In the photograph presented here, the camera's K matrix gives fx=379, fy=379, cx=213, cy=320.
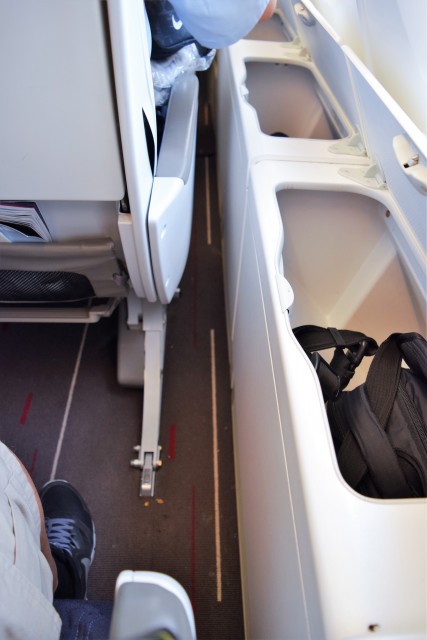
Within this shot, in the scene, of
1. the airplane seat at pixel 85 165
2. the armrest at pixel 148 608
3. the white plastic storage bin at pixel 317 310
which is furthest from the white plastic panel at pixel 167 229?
the armrest at pixel 148 608

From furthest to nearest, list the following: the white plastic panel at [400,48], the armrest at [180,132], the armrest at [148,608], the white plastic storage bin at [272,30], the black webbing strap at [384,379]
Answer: the white plastic storage bin at [272,30] < the armrest at [180,132] < the white plastic panel at [400,48] < the black webbing strap at [384,379] < the armrest at [148,608]

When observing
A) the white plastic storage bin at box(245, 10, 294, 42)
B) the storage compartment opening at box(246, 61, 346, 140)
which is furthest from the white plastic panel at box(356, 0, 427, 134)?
the white plastic storage bin at box(245, 10, 294, 42)

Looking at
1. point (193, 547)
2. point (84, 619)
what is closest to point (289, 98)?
point (193, 547)

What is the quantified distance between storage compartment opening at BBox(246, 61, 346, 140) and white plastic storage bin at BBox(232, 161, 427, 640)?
566 mm

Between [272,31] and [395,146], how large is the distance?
139 centimetres

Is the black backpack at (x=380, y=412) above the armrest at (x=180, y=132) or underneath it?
underneath

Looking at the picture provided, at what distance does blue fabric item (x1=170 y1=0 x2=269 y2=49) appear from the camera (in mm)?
767

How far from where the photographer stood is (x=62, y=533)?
946mm

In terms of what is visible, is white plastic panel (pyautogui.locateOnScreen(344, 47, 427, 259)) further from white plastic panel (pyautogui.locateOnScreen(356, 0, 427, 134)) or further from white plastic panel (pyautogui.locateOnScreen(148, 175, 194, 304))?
white plastic panel (pyautogui.locateOnScreen(148, 175, 194, 304))

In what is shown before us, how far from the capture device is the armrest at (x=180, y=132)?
846 mm

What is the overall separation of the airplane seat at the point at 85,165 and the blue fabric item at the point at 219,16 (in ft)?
0.37

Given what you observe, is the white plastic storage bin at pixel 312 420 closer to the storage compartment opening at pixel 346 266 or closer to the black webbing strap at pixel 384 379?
the storage compartment opening at pixel 346 266

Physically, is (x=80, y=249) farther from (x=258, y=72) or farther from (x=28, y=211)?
(x=258, y=72)

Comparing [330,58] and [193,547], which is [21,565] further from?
[330,58]
